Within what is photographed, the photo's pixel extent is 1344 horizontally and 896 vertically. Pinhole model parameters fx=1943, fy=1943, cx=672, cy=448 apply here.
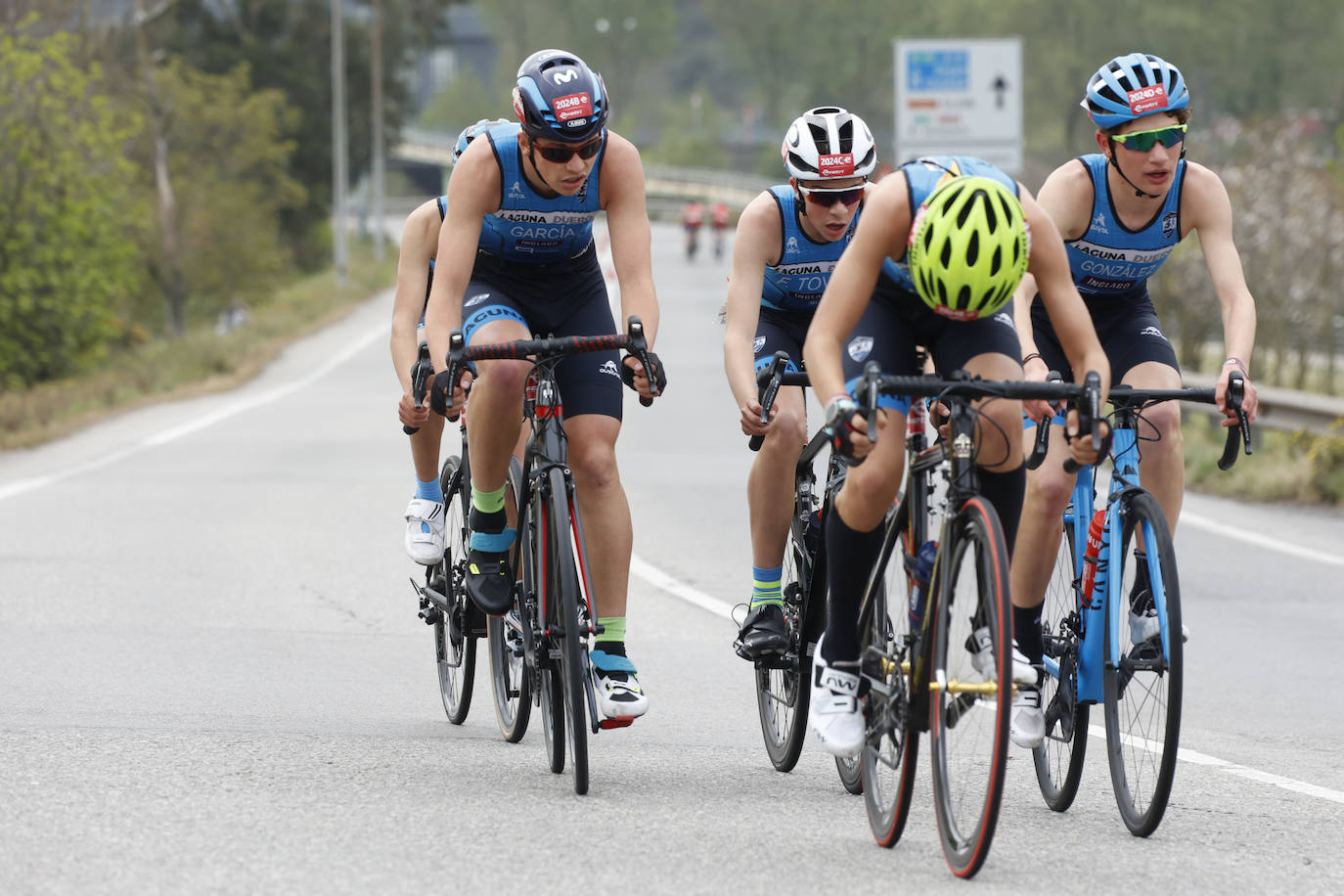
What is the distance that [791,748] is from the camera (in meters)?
6.01

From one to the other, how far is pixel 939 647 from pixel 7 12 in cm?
3692

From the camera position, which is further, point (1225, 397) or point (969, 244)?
point (1225, 397)

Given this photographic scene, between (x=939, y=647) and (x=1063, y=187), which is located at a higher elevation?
(x=1063, y=187)

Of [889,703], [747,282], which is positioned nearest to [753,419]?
[747,282]

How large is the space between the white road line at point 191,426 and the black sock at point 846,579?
9.37m

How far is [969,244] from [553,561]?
1.65 metres

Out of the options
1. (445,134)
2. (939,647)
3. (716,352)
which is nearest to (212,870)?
(939,647)

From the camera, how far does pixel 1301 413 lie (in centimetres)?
1465

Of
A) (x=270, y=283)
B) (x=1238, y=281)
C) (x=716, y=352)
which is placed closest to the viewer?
(x=1238, y=281)

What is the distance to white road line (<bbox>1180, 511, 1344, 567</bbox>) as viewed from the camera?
11.4 metres

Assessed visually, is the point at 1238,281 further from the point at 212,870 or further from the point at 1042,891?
the point at 212,870

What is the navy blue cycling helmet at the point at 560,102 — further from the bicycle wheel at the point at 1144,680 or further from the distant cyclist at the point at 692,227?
the distant cyclist at the point at 692,227

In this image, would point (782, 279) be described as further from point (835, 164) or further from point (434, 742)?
point (434, 742)

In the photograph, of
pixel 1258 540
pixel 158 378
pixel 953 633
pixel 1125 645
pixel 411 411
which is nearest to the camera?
pixel 953 633
